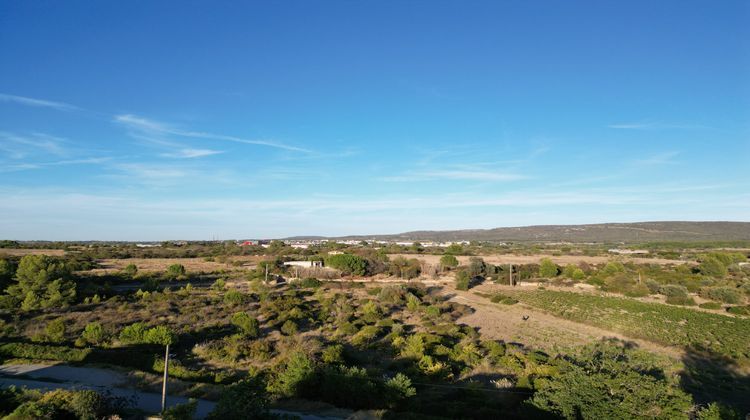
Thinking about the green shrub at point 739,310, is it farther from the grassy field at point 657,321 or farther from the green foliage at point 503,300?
the green foliage at point 503,300

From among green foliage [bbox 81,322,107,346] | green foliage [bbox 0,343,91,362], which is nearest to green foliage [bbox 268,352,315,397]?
green foliage [bbox 0,343,91,362]

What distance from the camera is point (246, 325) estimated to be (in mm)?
21828

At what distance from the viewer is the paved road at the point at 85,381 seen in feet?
38.8

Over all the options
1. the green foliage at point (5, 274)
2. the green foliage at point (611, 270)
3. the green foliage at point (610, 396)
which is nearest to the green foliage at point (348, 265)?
the green foliage at point (611, 270)

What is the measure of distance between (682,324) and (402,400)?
24934 millimetres

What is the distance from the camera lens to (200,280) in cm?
4244

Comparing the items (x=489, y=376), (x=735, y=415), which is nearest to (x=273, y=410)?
(x=489, y=376)

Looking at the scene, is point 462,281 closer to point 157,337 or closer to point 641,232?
point 157,337

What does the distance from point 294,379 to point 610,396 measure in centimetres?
972

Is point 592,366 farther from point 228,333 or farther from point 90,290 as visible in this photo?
point 90,290

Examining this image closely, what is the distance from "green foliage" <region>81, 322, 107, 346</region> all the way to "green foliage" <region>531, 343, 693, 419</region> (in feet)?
62.5

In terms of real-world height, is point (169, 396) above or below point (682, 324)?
above

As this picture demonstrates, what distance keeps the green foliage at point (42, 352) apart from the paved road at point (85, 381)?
30.0 inches

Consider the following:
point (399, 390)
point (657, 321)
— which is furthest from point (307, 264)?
point (399, 390)
